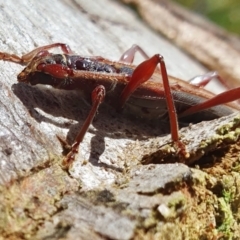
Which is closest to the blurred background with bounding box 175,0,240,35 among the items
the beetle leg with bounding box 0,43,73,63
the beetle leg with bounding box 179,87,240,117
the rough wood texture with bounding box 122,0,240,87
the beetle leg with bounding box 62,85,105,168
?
the rough wood texture with bounding box 122,0,240,87

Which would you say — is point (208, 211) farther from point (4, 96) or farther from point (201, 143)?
point (4, 96)

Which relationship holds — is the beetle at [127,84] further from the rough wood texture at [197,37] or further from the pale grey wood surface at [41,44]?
the rough wood texture at [197,37]

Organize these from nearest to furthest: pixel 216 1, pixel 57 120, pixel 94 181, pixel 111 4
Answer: pixel 94 181, pixel 57 120, pixel 111 4, pixel 216 1

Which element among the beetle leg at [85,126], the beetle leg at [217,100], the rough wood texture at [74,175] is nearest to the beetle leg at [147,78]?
the rough wood texture at [74,175]

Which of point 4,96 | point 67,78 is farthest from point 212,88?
point 4,96

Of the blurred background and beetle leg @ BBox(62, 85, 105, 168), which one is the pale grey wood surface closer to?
beetle leg @ BBox(62, 85, 105, 168)

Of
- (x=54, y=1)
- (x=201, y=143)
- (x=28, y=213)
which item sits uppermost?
(x=54, y=1)

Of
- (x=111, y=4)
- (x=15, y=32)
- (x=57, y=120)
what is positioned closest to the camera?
(x=57, y=120)
